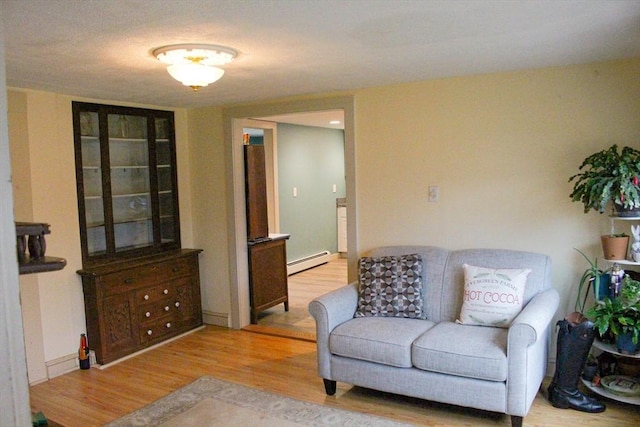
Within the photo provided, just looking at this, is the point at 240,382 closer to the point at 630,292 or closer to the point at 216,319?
the point at 216,319

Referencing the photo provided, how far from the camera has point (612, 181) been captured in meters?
3.00

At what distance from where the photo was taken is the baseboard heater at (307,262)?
24.7 feet

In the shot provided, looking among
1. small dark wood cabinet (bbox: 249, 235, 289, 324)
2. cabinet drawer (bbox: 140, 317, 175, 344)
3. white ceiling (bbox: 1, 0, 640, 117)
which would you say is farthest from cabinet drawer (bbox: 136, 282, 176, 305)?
white ceiling (bbox: 1, 0, 640, 117)

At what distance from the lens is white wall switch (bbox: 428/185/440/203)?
3.97 m

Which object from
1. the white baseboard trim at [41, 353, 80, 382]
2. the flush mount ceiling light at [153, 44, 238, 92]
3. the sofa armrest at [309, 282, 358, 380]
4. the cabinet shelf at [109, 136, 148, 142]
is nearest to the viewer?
the flush mount ceiling light at [153, 44, 238, 92]

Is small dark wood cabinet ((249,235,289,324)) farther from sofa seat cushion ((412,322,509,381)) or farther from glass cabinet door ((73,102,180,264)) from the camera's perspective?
sofa seat cushion ((412,322,509,381))

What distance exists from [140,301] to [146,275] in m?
0.23

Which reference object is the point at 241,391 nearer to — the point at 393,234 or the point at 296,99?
the point at 393,234

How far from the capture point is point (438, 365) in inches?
119

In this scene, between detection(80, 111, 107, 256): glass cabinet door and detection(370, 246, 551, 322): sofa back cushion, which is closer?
detection(370, 246, 551, 322): sofa back cushion

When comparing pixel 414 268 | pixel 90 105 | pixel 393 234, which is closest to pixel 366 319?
pixel 414 268

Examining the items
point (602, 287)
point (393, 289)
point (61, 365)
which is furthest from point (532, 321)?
point (61, 365)

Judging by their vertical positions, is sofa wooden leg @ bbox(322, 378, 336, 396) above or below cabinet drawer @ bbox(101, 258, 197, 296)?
below

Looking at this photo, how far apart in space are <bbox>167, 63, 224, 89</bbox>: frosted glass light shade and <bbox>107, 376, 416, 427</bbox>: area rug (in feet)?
6.82
